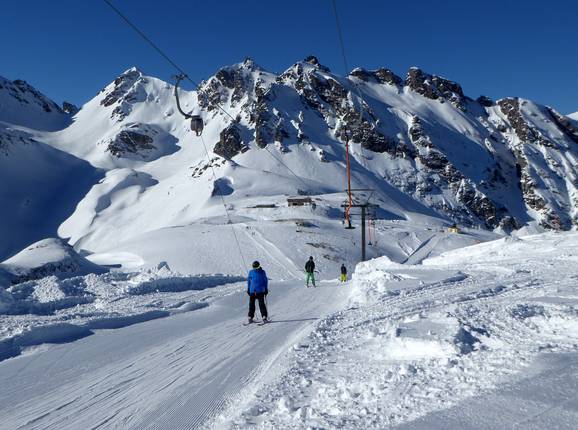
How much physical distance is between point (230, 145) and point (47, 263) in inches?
4692

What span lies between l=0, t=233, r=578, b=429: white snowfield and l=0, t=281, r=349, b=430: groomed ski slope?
0.03 m

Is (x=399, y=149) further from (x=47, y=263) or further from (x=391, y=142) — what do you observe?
(x=47, y=263)

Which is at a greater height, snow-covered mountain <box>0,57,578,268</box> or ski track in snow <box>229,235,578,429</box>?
snow-covered mountain <box>0,57,578,268</box>

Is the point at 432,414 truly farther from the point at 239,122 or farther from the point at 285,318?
the point at 239,122

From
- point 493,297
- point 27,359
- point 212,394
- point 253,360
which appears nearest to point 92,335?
point 27,359

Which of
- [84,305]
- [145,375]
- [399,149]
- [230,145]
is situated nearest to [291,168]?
[230,145]

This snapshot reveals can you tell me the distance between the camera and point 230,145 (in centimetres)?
15600

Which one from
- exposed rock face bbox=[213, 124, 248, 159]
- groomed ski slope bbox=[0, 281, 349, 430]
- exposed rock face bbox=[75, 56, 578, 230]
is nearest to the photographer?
groomed ski slope bbox=[0, 281, 349, 430]

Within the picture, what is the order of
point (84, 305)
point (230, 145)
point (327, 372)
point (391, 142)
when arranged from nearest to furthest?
point (327, 372)
point (84, 305)
point (230, 145)
point (391, 142)

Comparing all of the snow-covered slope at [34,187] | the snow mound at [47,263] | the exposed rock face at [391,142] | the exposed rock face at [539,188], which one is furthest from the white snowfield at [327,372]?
the exposed rock face at [539,188]

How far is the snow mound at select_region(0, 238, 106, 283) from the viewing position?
123ft

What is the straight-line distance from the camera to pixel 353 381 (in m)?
5.94

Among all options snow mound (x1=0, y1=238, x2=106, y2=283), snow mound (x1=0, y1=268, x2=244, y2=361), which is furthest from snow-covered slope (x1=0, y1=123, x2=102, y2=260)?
snow mound (x1=0, y1=268, x2=244, y2=361)

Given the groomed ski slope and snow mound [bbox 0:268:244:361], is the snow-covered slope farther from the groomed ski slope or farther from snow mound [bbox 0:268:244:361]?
the groomed ski slope
